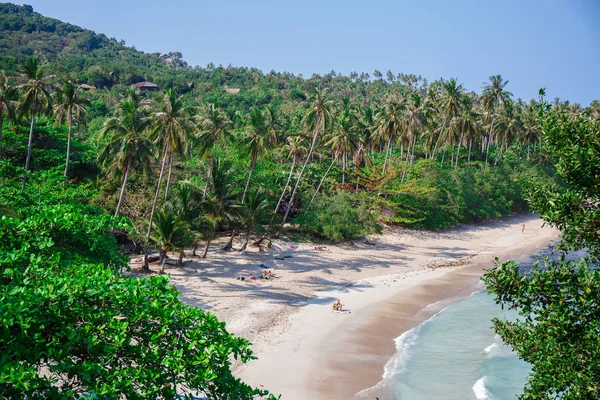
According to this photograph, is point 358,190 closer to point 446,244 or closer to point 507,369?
point 446,244

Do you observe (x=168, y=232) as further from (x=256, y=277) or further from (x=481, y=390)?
(x=481, y=390)

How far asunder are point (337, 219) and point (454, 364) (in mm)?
20842

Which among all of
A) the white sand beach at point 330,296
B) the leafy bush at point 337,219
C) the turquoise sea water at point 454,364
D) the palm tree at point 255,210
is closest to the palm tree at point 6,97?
the white sand beach at point 330,296

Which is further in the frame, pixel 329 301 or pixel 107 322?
pixel 329 301

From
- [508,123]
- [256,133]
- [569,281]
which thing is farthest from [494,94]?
[569,281]

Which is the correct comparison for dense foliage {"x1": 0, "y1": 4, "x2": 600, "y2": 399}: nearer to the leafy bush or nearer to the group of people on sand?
the leafy bush

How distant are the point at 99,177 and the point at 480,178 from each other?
45.0 m

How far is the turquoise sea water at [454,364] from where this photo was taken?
60.0 feet

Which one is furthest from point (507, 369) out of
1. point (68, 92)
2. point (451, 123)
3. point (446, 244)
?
point (451, 123)

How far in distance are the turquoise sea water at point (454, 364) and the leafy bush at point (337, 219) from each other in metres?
14.3

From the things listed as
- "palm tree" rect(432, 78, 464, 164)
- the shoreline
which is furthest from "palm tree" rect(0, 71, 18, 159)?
"palm tree" rect(432, 78, 464, 164)

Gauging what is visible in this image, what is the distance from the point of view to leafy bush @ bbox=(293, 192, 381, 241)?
1594 inches

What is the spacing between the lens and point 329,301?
27781mm

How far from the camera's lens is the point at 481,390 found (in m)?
18.5
